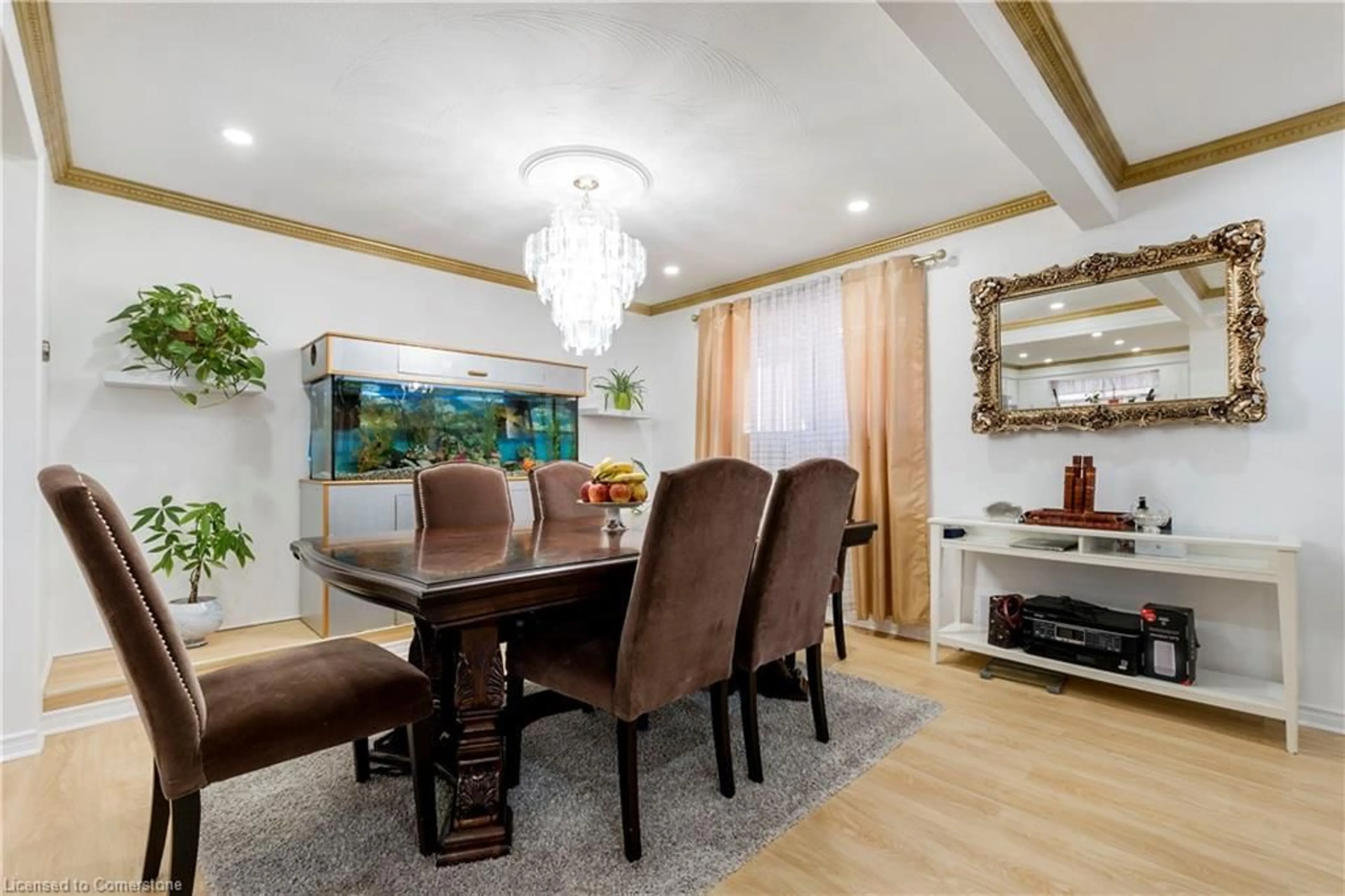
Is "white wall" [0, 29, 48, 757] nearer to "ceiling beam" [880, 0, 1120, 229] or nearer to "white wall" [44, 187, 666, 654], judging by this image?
"white wall" [44, 187, 666, 654]

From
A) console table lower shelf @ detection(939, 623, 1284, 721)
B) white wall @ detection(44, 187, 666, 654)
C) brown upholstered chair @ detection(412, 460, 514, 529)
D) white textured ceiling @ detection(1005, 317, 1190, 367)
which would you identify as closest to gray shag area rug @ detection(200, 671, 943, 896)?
console table lower shelf @ detection(939, 623, 1284, 721)

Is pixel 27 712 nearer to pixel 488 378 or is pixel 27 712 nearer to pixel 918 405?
pixel 488 378

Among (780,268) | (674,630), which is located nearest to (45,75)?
(674,630)

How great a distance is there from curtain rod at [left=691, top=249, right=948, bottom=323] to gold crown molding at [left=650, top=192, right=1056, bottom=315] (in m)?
0.09

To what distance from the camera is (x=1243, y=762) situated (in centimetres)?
205

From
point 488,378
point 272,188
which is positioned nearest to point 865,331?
point 488,378

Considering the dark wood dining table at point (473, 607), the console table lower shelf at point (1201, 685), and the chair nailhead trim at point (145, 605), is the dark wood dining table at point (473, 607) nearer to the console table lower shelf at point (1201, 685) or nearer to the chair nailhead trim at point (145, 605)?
the chair nailhead trim at point (145, 605)

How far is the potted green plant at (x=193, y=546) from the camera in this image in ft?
9.06

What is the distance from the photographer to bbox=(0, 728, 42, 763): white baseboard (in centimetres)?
206

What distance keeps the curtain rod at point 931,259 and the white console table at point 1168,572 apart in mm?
1506

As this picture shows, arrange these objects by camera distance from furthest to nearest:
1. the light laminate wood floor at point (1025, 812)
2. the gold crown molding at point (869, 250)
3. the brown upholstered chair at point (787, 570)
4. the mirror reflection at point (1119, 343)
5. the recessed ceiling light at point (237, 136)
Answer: the gold crown molding at point (869, 250)
the mirror reflection at point (1119, 343)
the recessed ceiling light at point (237, 136)
the brown upholstered chair at point (787, 570)
the light laminate wood floor at point (1025, 812)

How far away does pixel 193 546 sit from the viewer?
110 inches

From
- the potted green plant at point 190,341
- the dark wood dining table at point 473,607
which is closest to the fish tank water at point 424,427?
the potted green plant at point 190,341

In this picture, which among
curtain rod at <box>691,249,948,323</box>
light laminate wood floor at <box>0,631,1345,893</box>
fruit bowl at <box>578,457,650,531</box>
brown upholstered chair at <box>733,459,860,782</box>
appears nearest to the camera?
light laminate wood floor at <box>0,631,1345,893</box>
